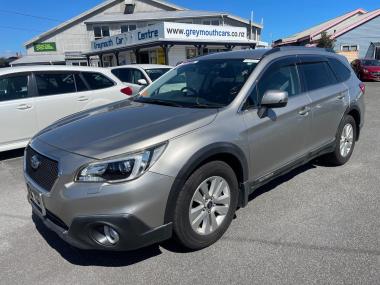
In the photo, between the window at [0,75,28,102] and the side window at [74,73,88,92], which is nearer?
the window at [0,75,28,102]

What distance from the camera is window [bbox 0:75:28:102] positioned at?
6047 mm

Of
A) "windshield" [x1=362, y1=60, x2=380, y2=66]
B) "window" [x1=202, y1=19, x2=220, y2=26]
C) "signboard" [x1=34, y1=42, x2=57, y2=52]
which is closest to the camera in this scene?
"windshield" [x1=362, y1=60, x2=380, y2=66]

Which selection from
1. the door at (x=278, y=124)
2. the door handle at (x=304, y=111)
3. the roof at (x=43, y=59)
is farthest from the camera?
the roof at (x=43, y=59)

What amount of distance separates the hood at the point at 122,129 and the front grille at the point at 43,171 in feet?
0.51

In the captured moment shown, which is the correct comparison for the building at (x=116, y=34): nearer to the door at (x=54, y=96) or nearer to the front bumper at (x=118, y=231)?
the door at (x=54, y=96)

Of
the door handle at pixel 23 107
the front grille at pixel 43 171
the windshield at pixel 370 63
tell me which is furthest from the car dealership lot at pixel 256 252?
the windshield at pixel 370 63

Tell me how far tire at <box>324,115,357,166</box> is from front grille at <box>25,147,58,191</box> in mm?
3767

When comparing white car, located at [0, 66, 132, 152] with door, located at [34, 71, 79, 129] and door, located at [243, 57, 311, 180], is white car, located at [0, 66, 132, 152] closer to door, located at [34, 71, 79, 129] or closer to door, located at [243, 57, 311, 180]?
door, located at [34, 71, 79, 129]

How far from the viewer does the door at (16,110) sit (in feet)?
19.7

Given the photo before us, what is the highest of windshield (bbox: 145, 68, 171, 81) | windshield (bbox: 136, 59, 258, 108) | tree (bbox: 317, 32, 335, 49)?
tree (bbox: 317, 32, 335, 49)

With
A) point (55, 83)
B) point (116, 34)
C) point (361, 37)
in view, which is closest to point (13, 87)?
point (55, 83)

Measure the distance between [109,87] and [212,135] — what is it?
15.8ft

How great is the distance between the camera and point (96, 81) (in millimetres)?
7223

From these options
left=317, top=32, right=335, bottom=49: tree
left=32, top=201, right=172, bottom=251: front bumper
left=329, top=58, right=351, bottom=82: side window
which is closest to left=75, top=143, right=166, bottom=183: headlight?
left=32, top=201, right=172, bottom=251: front bumper
